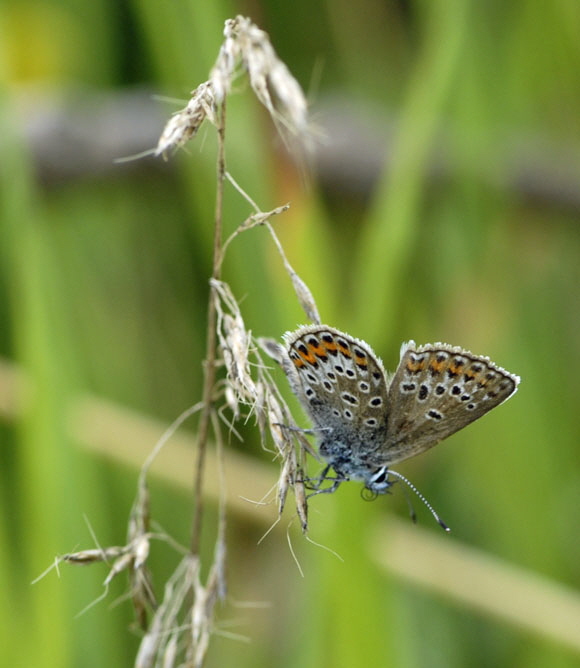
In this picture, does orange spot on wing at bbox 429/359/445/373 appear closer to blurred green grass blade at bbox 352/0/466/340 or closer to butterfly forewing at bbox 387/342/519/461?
butterfly forewing at bbox 387/342/519/461

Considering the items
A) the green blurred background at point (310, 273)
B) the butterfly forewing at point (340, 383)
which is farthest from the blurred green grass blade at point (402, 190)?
the butterfly forewing at point (340, 383)

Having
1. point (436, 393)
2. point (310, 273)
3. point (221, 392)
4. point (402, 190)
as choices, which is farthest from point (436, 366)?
point (402, 190)

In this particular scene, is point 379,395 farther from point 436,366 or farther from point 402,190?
point 402,190

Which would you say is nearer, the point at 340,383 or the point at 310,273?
the point at 340,383

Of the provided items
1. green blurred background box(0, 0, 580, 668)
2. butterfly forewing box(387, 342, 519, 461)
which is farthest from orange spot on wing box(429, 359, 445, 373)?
green blurred background box(0, 0, 580, 668)

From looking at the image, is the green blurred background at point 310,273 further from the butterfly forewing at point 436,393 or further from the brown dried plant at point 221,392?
the brown dried plant at point 221,392
